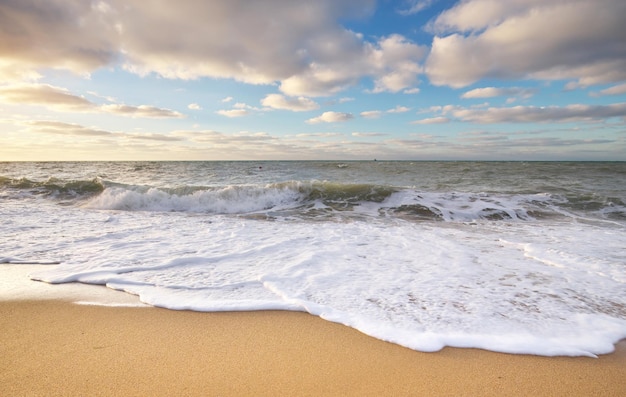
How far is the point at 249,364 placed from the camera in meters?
2.05

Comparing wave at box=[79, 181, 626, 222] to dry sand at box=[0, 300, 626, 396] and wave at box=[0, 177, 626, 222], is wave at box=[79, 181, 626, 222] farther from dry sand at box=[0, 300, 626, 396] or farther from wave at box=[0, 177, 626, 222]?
dry sand at box=[0, 300, 626, 396]

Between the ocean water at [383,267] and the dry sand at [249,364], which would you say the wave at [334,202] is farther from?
the dry sand at [249,364]

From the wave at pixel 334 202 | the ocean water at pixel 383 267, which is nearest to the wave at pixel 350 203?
the wave at pixel 334 202

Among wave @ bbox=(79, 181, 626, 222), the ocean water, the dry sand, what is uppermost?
the dry sand

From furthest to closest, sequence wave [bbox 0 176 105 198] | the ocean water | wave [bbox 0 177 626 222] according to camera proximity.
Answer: wave [bbox 0 176 105 198]
wave [bbox 0 177 626 222]
the ocean water

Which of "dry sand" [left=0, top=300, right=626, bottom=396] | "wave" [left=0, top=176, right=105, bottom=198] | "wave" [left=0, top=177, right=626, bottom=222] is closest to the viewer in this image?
"dry sand" [left=0, top=300, right=626, bottom=396]

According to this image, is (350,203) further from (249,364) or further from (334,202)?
(249,364)

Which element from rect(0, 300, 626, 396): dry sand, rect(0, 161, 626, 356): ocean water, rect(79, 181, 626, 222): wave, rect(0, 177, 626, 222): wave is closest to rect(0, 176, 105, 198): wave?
rect(0, 177, 626, 222): wave

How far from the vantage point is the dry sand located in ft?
6.05

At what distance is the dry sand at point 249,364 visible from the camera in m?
1.84

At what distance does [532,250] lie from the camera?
4.95m

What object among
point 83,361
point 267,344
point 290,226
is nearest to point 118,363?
point 83,361

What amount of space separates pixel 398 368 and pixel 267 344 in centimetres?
94

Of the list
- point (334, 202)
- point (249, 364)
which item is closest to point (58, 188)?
point (334, 202)
